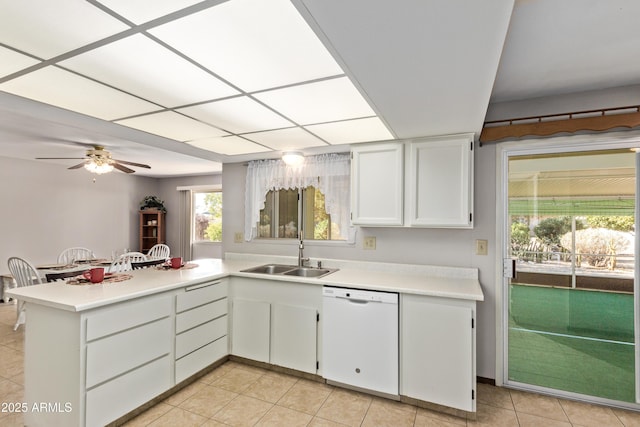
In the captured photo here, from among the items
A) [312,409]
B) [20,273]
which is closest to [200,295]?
→ [312,409]

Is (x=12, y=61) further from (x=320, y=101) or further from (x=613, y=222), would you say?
(x=613, y=222)

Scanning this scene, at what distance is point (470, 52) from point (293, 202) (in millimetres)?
2546

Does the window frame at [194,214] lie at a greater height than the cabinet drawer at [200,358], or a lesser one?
greater

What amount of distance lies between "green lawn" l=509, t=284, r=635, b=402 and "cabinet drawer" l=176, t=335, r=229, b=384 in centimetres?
248

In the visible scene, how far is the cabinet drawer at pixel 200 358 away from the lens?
2469mm

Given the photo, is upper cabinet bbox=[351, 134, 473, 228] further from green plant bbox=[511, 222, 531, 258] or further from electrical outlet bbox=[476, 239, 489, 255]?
green plant bbox=[511, 222, 531, 258]

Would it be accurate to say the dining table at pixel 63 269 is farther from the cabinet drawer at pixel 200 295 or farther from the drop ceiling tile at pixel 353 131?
the drop ceiling tile at pixel 353 131

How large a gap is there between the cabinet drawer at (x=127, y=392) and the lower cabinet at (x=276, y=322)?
716 millimetres

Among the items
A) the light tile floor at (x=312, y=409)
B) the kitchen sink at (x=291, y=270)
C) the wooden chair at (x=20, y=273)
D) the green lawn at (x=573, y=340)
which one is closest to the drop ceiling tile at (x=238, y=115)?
the kitchen sink at (x=291, y=270)

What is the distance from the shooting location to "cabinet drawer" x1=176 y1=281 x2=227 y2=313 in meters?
2.47

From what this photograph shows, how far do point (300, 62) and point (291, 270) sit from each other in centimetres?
220

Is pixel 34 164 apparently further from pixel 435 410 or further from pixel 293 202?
pixel 435 410

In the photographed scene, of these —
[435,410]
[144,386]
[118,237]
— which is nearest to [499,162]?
[435,410]

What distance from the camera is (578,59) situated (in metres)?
1.92
